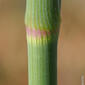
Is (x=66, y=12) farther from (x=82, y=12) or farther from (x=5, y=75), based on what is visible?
(x=5, y=75)

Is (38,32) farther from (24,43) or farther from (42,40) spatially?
(24,43)

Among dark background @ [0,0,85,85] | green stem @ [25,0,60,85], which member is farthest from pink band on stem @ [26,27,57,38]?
dark background @ [0,0,85,85]

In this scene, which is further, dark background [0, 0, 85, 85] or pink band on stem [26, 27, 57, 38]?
dark background [0, 0, 85, 85]

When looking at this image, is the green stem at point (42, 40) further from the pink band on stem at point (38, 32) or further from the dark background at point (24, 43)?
the dark background at point (24, 43)

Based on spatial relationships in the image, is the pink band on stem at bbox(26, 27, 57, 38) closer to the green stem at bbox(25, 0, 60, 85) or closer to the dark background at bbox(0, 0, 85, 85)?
the green stem at bbox(25, 0, 60, 85)

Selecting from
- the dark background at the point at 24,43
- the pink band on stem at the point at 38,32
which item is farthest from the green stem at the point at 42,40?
the dark background at the point at 24,43

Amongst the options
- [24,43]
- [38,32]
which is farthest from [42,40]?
[24,43]
